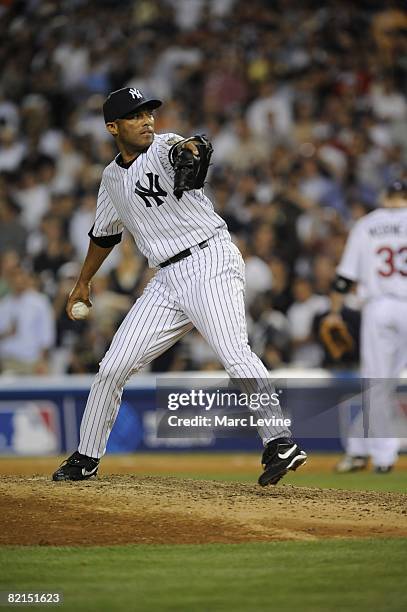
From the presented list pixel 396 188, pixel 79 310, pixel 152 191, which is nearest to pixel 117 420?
pixel 396 188

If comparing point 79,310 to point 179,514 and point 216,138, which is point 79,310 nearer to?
point 179,514

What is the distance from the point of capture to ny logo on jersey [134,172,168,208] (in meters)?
5.98

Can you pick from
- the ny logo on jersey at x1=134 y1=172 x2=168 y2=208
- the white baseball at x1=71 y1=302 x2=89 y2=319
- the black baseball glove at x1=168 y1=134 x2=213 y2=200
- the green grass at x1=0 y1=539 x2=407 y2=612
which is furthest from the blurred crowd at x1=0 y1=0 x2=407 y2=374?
the green grass at x1=0 y1=539 x2=407 y2=612

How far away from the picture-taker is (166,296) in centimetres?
609

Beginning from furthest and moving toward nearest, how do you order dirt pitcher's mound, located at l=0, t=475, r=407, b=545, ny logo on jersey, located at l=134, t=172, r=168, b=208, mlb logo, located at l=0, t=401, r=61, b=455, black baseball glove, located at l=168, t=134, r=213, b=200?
mlb logo, located at l=0, t=401, r=61, b=455
ny logo on jersey, located at l=134, t=172, r=168, b=208
black baseball glove, located at l=168, t=134, r=213, b=200
dirt pitcher's mound, located at l=0, t=475, r=407, b=545

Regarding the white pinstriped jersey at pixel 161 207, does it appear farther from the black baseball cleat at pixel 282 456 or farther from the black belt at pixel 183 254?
the black baseball cleat at pixel 282 456

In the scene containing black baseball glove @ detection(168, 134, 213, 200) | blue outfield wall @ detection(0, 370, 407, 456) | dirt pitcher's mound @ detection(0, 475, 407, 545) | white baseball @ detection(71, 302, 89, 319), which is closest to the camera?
dirt pitcher's mound @ detection(0, 475, 407, 545)

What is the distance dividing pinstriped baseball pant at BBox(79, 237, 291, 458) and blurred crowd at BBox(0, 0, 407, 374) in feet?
17.1

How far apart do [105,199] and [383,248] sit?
3496mm

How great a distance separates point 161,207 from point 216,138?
8253mm

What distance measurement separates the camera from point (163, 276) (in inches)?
241

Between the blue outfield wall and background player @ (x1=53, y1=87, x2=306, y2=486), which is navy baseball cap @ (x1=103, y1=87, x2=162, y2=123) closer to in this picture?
background player @ (x1=53, y1=87, x2=306, y2=486)

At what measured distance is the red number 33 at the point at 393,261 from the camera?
9.27m

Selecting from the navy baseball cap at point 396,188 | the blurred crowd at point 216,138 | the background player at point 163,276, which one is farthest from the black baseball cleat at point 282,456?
the blurred crowd at point 216,138
